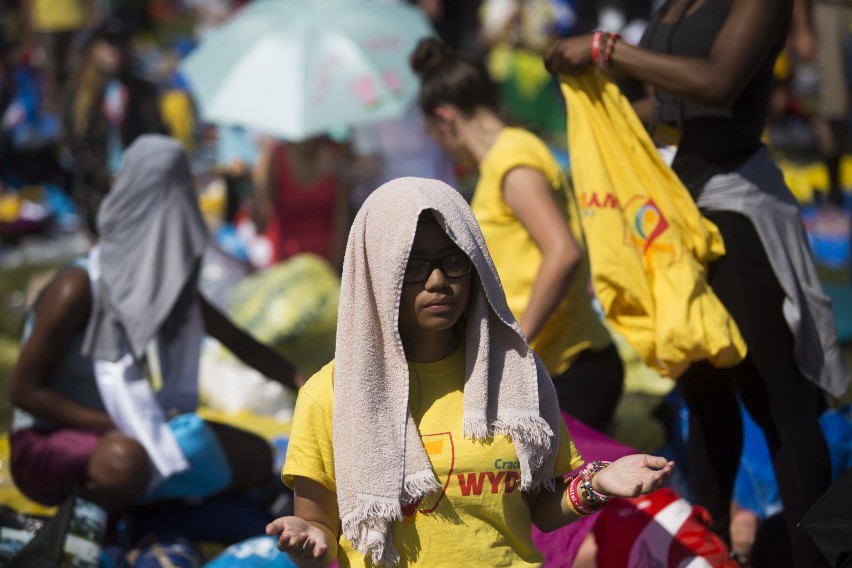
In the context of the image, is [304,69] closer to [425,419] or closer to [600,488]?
[425,419]

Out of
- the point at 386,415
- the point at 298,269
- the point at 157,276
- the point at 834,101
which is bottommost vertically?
the point at 298,269

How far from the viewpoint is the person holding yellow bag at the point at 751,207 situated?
10.2 ft

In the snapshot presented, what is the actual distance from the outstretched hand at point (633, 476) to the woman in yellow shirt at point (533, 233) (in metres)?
1.12

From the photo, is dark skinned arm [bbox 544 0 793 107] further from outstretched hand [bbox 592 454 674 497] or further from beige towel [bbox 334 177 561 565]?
outstretched hand [bbox 592 454 674 497]

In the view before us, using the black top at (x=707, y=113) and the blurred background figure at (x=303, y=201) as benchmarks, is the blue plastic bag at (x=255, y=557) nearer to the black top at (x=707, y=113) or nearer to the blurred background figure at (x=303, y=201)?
the black top at (x=707, y=113)

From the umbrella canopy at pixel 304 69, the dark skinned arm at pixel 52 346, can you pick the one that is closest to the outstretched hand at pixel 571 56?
the dark skinned arm at pixel 52 346

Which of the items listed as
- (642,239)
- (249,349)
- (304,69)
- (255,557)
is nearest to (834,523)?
(642,239)

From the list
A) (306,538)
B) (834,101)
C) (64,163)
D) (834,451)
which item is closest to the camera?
(306,538)

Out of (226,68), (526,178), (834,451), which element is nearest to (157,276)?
(526,178)

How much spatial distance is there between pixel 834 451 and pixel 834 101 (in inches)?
175

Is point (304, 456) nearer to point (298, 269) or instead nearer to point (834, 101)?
point (298, 269)

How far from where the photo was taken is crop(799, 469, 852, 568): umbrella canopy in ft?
9.22

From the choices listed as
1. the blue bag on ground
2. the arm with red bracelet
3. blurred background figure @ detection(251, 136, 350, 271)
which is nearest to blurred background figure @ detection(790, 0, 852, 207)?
blurred background figure @ detection(251, 136, 350, 271)

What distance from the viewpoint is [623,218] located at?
10.8 feet
